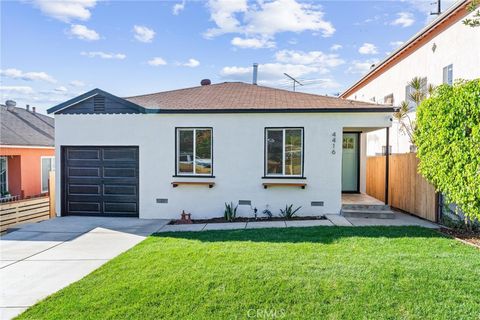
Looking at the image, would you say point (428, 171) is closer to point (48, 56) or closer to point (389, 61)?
point (389, 61)

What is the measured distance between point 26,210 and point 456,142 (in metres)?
14.4

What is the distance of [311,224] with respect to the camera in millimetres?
8336

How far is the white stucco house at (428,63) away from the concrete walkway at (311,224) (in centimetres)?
393

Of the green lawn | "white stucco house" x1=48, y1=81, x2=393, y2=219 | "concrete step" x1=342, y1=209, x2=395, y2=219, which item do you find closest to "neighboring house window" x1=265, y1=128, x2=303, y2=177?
"white stucco house" x1=48, y1=81, x2=393, y2=219

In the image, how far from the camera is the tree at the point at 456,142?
18.6 feet

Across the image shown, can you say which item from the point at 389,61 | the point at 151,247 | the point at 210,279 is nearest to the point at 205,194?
the point at 151,247

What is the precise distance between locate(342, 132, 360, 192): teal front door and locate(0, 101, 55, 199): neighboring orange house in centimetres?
1366

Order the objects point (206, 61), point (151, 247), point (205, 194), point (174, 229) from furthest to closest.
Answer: point (206, 61), point (205, 194), point (174, 229), point (151, 247)

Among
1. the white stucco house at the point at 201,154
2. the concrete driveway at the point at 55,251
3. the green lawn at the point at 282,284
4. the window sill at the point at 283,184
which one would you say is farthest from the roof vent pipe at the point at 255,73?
the green lawn at the point at 282,284

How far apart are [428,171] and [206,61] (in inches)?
436

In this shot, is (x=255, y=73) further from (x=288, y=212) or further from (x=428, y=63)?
(x=288, y=212)

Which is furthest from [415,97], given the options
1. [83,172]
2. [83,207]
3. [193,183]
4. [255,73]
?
[83,207]

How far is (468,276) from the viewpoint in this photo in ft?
14.9

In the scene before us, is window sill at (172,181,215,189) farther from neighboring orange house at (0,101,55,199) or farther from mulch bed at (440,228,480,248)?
neighboring orange house at (0,101,55,199)
